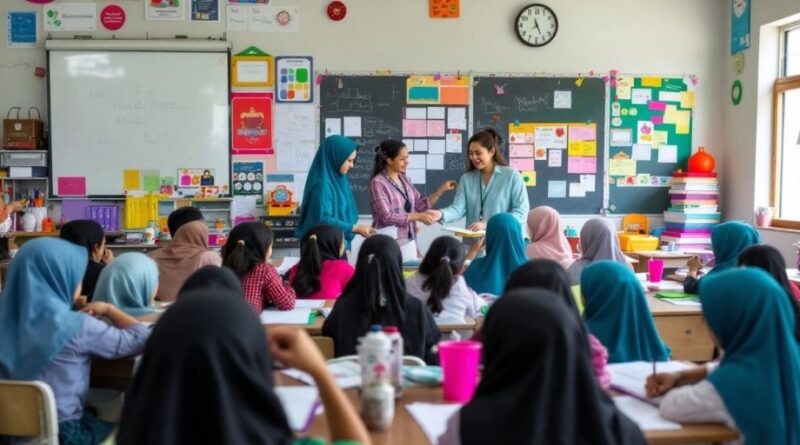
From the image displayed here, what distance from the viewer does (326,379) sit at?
4.74 ft

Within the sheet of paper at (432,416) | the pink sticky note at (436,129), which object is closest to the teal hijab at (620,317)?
the sheet of paper at (432,416)

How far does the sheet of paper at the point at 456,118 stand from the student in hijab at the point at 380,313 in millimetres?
4174

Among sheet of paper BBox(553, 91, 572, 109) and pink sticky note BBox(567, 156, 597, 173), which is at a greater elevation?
sheet of paper BBox(553, 91, 572, 109)

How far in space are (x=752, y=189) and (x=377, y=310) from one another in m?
5.14

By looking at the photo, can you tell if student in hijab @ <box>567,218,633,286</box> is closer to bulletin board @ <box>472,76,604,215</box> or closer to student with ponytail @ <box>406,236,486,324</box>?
student with ponytail @ <box>406,236,486,324</box>

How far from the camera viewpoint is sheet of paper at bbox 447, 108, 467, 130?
22.7ft

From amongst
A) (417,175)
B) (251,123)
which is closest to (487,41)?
(417,175)

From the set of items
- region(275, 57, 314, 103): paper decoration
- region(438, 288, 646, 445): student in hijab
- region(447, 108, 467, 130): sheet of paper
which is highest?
region(275, 57, 314, 103): paper decoration

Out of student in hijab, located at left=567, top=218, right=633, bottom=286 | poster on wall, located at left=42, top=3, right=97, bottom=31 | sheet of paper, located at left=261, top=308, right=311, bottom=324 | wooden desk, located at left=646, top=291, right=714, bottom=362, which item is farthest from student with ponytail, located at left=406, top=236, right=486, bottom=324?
poster on wall, located at left=42, top=3, right=97, bottom=31

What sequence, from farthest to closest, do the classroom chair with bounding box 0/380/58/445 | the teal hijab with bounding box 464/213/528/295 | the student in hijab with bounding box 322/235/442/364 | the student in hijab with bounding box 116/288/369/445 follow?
the teal hijab with bounding box 464/213/528/295 < the student in hijab with bounding box 322/235/442/364 < the classroom chair with bounding box 0/380/58/445 < the student in hijab with bounding box 116/288/369/445

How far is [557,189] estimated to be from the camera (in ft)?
23.4

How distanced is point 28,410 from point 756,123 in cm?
634

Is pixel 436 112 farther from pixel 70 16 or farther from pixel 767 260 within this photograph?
pixel 767 260

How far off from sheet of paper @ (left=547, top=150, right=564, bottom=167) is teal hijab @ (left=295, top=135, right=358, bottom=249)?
A: 108 inches
